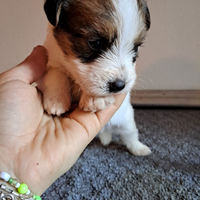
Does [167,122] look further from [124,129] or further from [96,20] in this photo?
[96,20]

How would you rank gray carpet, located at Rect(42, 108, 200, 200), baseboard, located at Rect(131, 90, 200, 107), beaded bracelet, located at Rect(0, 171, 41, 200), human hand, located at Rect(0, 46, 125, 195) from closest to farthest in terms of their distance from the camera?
beaded bracelet, located at Rect(0, 171, 41, 200) < human hand, located at Rect(0, 46, 125, 195) < gray carpet, located at Rect(42, 108, 200, 200) < baseboard, located at Rect(131, 90, 200, 107)

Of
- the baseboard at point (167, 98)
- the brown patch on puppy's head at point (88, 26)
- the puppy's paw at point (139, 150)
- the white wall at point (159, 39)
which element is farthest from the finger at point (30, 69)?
the baseboard at point (167, 98)

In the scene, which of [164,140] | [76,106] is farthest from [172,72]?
[76,106]

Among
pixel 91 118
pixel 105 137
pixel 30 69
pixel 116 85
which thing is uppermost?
pixel 30 69

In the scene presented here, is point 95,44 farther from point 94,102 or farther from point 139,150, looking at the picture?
point 139,150

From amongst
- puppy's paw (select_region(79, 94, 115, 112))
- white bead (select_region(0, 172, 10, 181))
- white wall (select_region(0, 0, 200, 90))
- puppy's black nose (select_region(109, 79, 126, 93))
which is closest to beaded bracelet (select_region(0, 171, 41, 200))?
white bead (select_region(0, 172, 10, 181))

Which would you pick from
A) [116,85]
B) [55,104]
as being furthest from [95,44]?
[55,104]

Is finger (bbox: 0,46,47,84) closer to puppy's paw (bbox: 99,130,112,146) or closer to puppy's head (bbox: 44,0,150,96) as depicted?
puppy's head (bbox: 44,0,150,96)

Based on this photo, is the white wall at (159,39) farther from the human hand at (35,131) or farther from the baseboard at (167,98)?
the human hand at (35,131)
